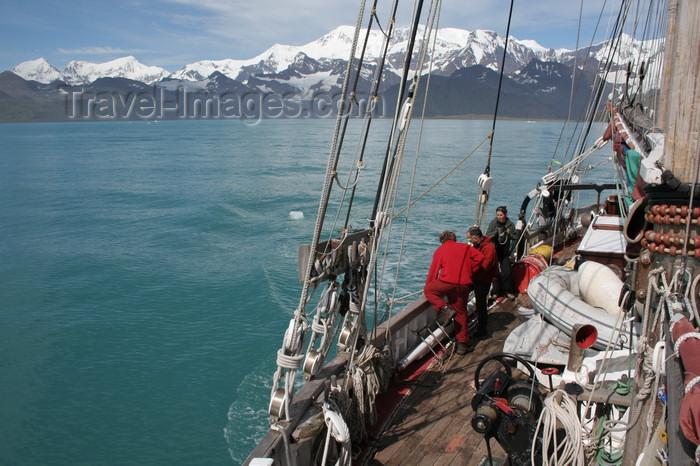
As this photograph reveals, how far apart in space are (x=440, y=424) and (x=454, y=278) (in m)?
1.63

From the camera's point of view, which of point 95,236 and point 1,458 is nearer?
point 1,458

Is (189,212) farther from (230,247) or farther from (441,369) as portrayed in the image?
(441,369)

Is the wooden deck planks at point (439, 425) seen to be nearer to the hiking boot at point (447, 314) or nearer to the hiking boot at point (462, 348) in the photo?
the hiking boot at point (462, 348)

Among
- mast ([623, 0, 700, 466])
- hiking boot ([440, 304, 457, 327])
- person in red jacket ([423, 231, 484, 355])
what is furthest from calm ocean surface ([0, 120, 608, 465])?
mast ([623, 0, 700, 466])

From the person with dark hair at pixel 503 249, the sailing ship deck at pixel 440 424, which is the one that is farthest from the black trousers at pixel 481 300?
the person with dark hair at pixel 503 249

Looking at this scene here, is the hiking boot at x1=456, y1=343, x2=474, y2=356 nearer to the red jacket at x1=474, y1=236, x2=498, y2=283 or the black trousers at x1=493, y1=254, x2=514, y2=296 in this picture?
the red jacket at x1=474, y1=236, x2=498, y2=283

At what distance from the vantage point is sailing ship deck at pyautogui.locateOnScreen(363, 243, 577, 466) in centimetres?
435

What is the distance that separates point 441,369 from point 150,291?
13.9 metres

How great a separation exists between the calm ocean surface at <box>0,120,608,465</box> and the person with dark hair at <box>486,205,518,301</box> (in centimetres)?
521

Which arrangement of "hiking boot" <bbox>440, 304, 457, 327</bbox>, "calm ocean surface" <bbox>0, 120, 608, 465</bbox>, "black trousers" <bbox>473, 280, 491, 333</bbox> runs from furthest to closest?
1. "calm ocean surface" <bbox>0, 120, 608, 465</bbox>
2. "black trousers" <bbox>473, 280, 491, 333</bbox>
3. "hiking boot" <bbox>440, 304, 457, 327</bbox>

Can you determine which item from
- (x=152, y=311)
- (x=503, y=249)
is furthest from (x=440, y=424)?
(x=152, y=311)

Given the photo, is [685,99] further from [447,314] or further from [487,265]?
[447,314]

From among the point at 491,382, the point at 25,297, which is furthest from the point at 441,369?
the point at 25,297

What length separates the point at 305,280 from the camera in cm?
416
